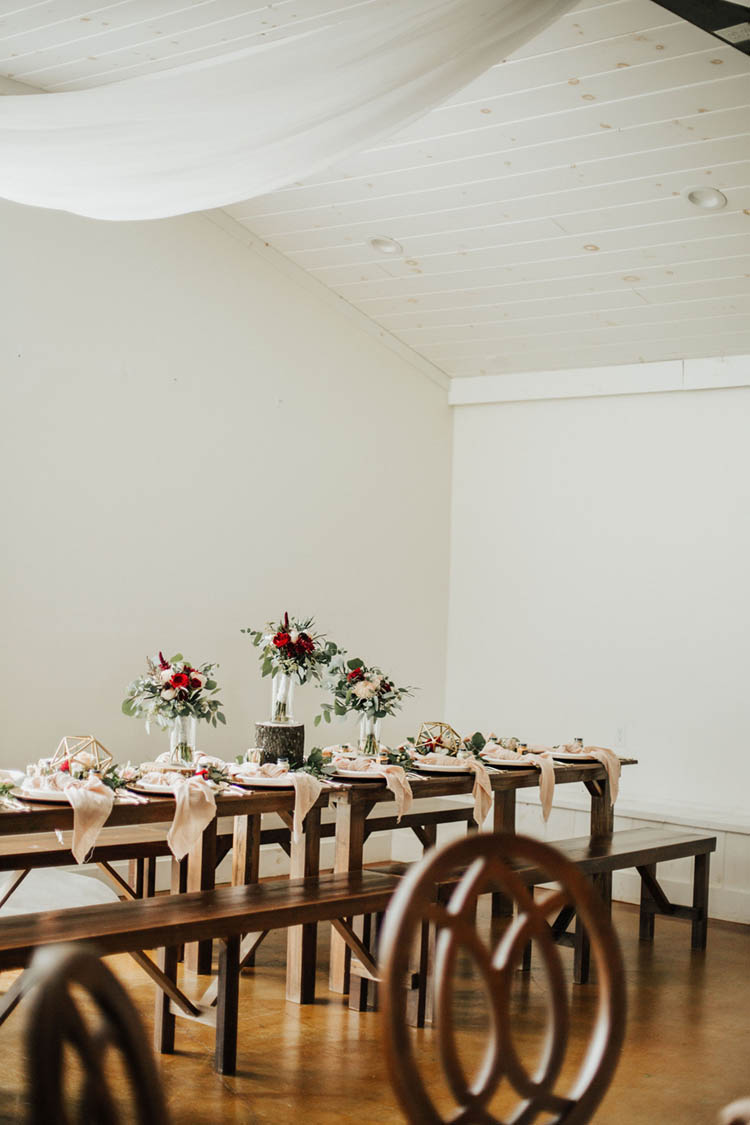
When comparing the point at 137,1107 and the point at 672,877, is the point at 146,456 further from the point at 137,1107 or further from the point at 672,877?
the point at 137,1107

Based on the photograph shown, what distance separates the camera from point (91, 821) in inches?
129

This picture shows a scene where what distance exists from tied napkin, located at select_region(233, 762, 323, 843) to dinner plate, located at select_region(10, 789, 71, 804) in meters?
0.69

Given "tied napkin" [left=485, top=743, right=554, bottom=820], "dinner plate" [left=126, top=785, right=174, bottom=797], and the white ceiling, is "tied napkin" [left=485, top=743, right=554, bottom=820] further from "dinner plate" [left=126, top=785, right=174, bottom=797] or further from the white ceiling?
the white ceiling

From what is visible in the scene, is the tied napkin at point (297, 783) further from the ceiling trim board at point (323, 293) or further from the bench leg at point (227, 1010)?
the ceiling trim board at point (323, 293)

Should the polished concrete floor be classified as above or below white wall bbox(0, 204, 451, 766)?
below

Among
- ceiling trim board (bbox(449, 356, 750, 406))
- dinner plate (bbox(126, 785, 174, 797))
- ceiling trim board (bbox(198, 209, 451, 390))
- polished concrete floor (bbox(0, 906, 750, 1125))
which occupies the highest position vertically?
ceiling trim board (bbox(198, 209, 451, 390))

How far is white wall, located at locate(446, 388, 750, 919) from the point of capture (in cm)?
599

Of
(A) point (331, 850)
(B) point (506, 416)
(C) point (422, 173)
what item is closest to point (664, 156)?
(C) point (422, 173)

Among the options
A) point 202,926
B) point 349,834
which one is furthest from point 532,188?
point 202,926

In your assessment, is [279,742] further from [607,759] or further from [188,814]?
[607,759]

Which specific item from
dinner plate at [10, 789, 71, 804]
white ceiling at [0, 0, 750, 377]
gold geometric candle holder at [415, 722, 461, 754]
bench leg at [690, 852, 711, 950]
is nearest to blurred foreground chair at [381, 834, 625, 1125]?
dinner plate at [10, 789, 71, 804]

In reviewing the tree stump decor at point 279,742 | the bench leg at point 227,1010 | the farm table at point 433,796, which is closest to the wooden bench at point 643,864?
the farm table at point 433,796

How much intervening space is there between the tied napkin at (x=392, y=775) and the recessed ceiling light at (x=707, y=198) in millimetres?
2558

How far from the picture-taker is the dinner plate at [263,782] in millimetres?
3830
